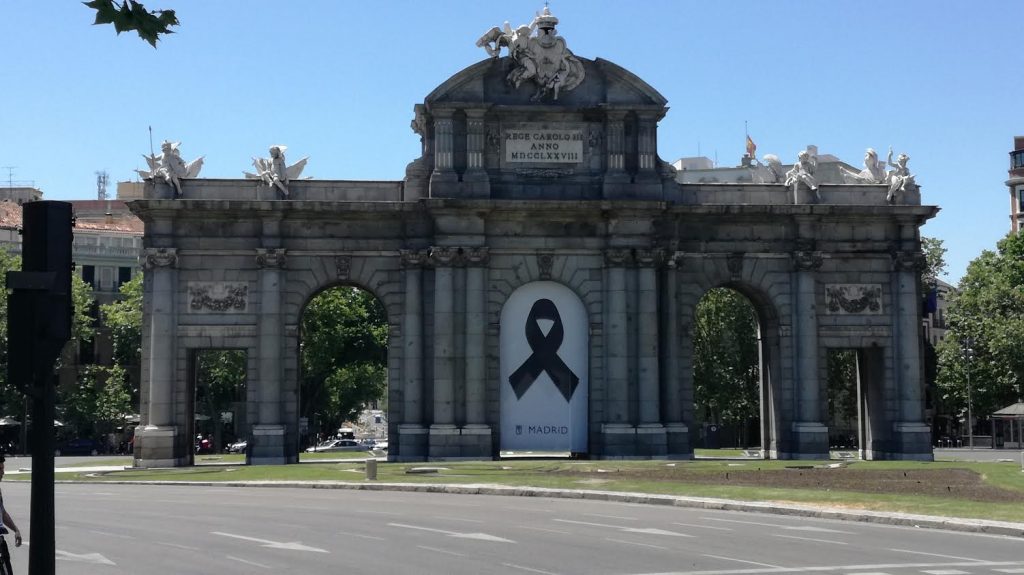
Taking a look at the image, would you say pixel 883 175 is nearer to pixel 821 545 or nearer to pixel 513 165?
pixel 513 165

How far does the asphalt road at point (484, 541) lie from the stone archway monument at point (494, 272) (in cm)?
2309

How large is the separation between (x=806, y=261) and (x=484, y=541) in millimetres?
38966

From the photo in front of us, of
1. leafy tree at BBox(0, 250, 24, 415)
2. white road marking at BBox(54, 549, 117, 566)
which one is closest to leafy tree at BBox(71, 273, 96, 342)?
leafy tree at BBox(0, 250, 24, 415)

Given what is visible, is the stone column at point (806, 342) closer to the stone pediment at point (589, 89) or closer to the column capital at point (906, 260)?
the column capital at point (906, 260)

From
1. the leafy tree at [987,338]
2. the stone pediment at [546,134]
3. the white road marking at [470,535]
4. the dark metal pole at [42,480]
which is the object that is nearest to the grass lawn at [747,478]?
the white road marking at [470,535]

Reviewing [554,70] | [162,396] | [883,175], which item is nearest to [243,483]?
[162,396]

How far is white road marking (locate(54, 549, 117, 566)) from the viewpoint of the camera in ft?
76.3

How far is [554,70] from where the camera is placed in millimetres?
60844

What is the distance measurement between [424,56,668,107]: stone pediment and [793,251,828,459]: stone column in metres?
9.65

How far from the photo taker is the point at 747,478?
149ft

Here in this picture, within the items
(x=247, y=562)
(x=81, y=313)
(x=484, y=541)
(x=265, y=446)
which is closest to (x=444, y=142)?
(x=265, y=446)

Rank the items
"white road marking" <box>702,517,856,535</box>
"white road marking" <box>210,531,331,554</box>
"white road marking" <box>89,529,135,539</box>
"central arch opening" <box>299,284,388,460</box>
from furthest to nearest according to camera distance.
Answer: "central arch opening" <box>299,284,388,460</box> < "white road marking" <box>702,517,856,535</box> < "white road marking" <box>89,529,135,539</box> < "white road marking" <box>210,531,331,554</box>

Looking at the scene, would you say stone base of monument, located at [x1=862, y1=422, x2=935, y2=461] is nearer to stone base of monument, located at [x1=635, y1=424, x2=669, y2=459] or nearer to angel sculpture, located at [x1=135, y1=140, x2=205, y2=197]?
stone base of monument, located at [x1=635, y1=424, x2=669, y2=459]

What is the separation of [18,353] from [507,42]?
50.4 m
